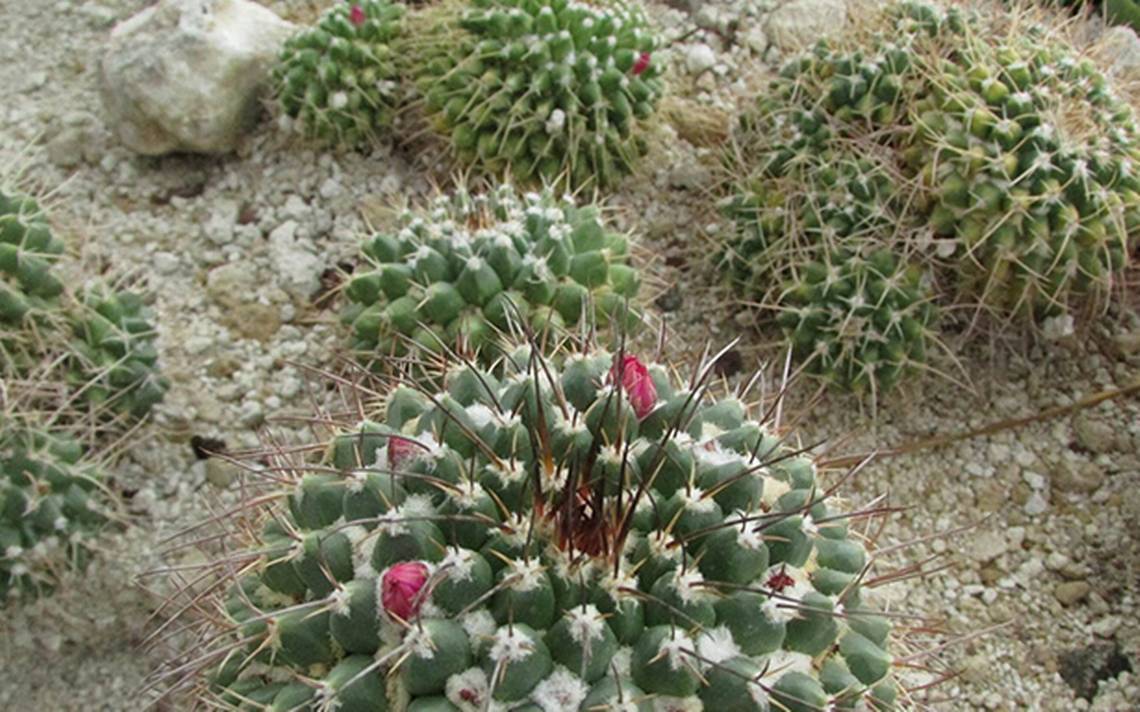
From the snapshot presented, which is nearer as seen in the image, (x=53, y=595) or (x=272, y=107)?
(x=53, y=595)

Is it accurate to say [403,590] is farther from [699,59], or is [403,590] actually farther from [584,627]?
[699,59]

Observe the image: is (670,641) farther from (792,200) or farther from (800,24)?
(800,24)

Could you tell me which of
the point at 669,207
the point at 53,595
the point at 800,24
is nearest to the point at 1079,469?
the point at 669,207

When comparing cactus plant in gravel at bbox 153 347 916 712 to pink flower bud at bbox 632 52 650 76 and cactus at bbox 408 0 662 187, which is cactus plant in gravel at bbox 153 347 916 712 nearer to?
cactus at bbox 408 0 662 187

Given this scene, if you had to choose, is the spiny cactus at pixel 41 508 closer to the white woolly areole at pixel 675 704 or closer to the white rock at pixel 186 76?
the white rock at pixel 186 76

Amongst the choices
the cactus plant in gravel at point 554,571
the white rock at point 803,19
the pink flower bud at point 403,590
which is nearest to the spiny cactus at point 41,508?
the cactus plant in gravel at point 554,571

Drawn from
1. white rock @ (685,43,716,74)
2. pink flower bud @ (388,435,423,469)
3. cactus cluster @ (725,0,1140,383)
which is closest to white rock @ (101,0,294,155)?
white rock @ (685,43,716,74)

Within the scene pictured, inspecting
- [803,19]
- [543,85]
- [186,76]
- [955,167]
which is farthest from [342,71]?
[955,167]
